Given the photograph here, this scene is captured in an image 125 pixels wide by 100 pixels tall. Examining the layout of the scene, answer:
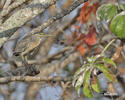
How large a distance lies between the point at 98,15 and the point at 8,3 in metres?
1.11

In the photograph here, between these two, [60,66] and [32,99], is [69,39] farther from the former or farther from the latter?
[32,99]

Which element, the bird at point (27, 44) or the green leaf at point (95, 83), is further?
the green leaf at point (95, 83)

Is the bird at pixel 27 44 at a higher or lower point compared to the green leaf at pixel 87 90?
higher

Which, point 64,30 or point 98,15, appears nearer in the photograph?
point 98,15

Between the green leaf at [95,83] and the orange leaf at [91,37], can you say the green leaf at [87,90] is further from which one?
the orange leaf at [91,37]

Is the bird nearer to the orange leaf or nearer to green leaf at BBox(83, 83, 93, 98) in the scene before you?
green leaf at BBox(83, 83, 93, 98)

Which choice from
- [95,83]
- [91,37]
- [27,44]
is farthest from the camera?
[91,37]

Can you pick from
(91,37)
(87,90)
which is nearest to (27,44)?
(87,90)

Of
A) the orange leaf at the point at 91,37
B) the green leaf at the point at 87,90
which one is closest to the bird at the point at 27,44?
the green leaf at the point at 87,90

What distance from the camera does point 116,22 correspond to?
2652 mm

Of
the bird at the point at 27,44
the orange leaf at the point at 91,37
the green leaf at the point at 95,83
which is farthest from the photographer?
the orange leaf at the point at 91,37

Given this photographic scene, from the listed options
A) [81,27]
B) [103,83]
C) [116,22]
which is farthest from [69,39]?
[116,22]

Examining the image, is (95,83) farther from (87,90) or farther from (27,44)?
(27,44)

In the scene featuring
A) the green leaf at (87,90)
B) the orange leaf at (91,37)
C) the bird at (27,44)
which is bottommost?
the green leaf at (87,90)
